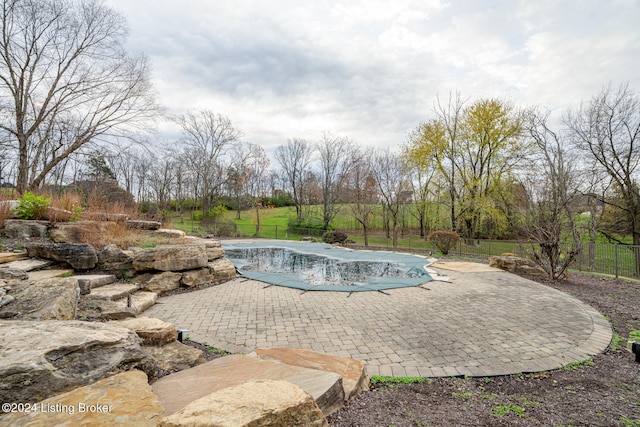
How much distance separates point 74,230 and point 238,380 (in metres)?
6.18

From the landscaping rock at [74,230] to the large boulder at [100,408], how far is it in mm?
5597


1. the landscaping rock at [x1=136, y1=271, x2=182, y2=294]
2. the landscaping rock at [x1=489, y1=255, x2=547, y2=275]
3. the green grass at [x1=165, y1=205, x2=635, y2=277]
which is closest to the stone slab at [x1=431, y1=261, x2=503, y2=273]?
the landscaping rock at [x1=489, y1=255, x2=547, y2=275]

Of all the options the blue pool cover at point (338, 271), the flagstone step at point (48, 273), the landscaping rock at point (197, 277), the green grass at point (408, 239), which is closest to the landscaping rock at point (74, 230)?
the flagstone step at point (48, 273)

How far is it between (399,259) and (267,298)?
648 cm

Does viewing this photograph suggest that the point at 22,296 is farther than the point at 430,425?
Yes

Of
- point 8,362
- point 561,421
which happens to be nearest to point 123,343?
point 8,362

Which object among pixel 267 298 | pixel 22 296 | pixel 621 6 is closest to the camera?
pixel 22 296

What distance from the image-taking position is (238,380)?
220 cm

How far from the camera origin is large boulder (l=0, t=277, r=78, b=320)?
284 centimetres

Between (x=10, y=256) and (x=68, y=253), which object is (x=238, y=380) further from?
(x=10, y=256)

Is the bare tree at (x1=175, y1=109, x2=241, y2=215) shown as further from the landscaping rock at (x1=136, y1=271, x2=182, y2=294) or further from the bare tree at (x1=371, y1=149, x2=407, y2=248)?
the landscaping rock at (x1=136, y1=271, x2=182, y2=294)

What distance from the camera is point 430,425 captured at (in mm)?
2061

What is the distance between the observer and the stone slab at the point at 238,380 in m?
2.00

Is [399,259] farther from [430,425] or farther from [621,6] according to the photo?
[621,6]
